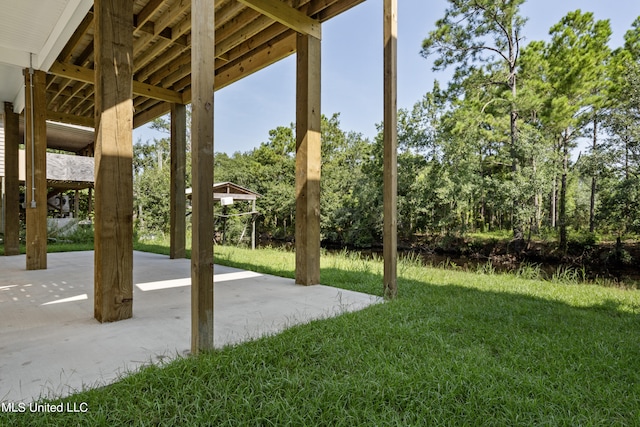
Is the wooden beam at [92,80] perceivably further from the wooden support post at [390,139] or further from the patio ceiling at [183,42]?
the wooden support post at [390,139]

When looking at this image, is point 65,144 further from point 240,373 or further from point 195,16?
point 240,373

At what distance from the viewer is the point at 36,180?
4262 millimetres

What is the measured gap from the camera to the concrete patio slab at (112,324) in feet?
5.25

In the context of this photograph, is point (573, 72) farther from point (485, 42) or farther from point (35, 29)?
point (35, 29)

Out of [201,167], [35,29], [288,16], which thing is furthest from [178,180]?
[201,167]

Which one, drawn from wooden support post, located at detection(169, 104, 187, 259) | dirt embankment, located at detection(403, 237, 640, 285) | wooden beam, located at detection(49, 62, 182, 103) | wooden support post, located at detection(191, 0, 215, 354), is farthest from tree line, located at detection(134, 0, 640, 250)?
wooden support post, located at detection(191, 0, 215, 354)

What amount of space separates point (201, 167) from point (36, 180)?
3946 millimetres

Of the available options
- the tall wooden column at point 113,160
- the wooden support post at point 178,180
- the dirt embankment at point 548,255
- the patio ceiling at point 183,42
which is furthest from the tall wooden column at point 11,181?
the dirt embankment at point 548,255

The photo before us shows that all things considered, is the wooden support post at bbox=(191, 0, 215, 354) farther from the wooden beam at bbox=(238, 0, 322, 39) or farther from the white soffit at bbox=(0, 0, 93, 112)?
the white soffit at bbox=(0, 0, 93, 112)

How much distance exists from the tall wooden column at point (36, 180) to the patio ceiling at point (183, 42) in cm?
52

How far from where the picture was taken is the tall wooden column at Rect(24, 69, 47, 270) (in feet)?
14.0

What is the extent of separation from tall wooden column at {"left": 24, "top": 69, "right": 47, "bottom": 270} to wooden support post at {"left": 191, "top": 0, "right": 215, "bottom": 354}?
3.90m

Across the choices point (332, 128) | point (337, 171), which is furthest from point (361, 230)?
point (332, 128)

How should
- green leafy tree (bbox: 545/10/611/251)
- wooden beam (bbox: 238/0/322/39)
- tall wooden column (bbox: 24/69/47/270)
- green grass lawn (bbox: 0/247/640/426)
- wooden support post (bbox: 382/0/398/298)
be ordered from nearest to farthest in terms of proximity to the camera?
green grass lawn (bbox: 0/247/640/426)
wooden support post (bbox: 382/0/398/298)
wooden beam (bbox: 238/0/322/39)
tall wooden column (bbox: 24/69/47/270)
green leafy tree (bbox: 545/10/611/251)
